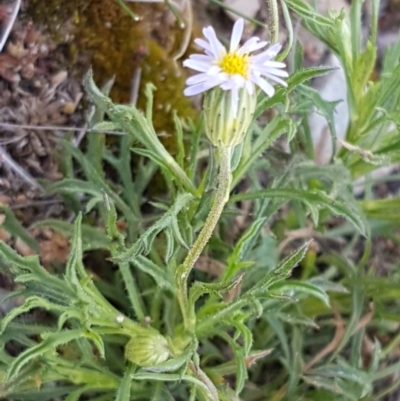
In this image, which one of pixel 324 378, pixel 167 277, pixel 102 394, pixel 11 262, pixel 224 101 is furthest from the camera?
pixel 324 378

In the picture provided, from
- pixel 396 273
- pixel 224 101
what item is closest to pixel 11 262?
pixel 224 101

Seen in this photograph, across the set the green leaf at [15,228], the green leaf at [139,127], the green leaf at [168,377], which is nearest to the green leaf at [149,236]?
the green leaf at [139,127]

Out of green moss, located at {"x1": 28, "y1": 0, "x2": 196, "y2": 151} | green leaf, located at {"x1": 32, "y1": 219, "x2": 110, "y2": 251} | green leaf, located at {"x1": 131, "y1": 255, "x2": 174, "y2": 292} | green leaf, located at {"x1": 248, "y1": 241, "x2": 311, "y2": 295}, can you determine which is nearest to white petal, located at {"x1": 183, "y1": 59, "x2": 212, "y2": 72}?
green leaf, located at {"x1": 248, "y1": 241, "x2": 311, "y2": 295}

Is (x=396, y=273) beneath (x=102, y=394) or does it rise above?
above

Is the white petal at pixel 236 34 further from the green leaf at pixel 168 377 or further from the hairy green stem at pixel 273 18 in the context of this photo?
the green leaf at pixel 168 377

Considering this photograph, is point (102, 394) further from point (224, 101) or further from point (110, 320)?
point (224, 101)

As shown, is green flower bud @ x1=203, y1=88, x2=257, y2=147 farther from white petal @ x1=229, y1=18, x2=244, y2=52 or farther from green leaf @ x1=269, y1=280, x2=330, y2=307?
green leaf @ x1=269, y1=280, x2=330, y2=307

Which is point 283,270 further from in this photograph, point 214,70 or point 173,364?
point 214,70
